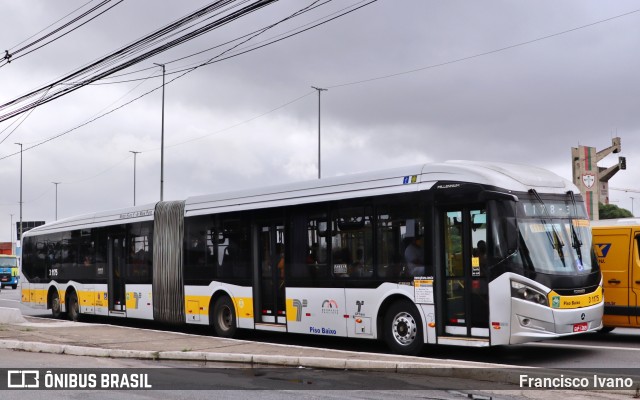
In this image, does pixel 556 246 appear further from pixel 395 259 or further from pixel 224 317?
pixel 224 317

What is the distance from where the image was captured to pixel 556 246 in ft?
40.7

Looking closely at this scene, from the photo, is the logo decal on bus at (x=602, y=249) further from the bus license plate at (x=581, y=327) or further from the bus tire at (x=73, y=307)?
the bus tire at (x=73, y=307)

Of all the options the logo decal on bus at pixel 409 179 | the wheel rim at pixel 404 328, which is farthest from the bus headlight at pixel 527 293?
the logo decal on bus at pixel 409 179

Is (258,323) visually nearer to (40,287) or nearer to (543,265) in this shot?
(543,265)

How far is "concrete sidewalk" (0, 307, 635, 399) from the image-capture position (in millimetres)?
10555

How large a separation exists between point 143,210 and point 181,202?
1938 mm

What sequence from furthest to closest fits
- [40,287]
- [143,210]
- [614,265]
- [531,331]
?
[40,287] < [143,210] < [614,265] < [531,331]

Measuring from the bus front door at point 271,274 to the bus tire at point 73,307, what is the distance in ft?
31.2

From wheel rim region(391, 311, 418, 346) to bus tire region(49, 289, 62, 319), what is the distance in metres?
14.7

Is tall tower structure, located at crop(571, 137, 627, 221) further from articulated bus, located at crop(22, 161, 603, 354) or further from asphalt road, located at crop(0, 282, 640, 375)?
articulated bus, located at crop(22, 161, 603, 354)

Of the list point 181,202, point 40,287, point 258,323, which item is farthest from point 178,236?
A: point 40,287

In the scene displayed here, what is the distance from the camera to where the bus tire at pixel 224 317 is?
1717cm

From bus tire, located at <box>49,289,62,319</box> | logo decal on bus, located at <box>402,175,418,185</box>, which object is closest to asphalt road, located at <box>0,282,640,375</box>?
logo decal on bus, located at <box>402,175,418,185</box>

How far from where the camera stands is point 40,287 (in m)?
26.0
